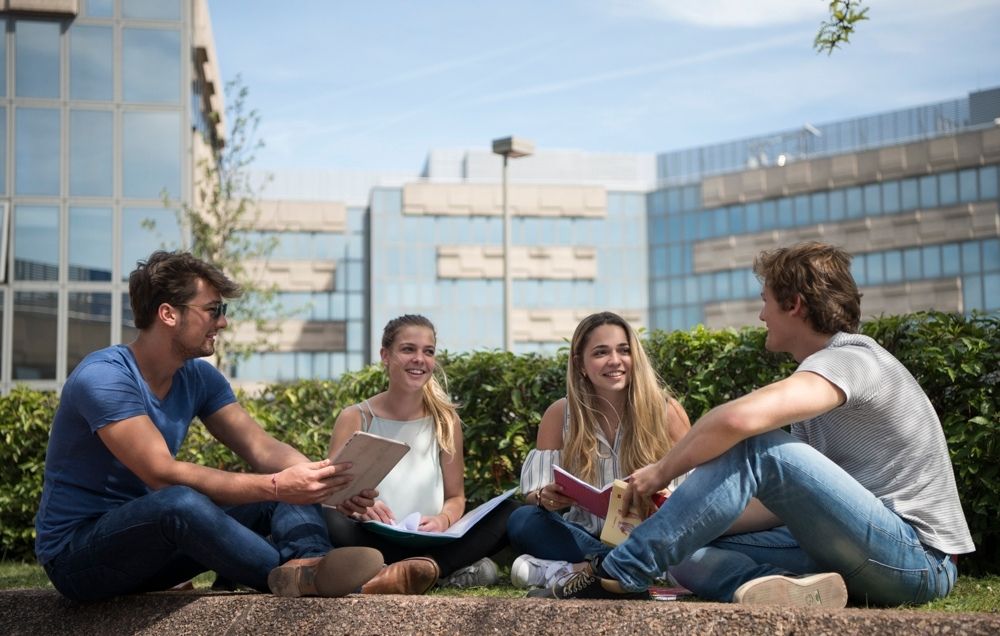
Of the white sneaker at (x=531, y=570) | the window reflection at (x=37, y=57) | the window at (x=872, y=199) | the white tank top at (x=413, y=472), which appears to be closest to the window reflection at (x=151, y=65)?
the window reflection at (x=37, y=57)

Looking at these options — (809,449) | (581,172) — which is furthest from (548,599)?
(581,172)

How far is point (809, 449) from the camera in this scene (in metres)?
3.63

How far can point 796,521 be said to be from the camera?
3.72 meters

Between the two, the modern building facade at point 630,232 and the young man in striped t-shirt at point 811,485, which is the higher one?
the modern building facade at point 630,232

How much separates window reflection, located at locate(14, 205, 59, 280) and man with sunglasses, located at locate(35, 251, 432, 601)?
2652 centimetres

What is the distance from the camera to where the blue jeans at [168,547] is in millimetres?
3949

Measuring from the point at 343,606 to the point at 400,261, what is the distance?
77.0 metres

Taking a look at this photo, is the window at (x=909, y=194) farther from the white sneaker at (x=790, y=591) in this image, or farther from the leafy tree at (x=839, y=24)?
the white sneaker at (x=790, y=591)

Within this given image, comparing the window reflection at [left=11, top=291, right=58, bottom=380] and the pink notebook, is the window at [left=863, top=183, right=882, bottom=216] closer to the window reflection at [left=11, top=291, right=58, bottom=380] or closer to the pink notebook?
the window reflection at [left=11, top=291, right=58, bottom=380]

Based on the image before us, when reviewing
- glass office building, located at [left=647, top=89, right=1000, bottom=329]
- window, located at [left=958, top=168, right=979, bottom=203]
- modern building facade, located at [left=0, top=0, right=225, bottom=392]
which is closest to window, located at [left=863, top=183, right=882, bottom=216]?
glass office building, located at [left=647, top=89, right=1000, bottom=329]

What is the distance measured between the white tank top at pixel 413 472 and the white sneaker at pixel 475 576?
44 cm

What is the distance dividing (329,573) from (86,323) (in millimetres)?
26536

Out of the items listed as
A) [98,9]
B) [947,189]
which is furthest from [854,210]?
[98,9]

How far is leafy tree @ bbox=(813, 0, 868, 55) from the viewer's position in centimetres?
582
